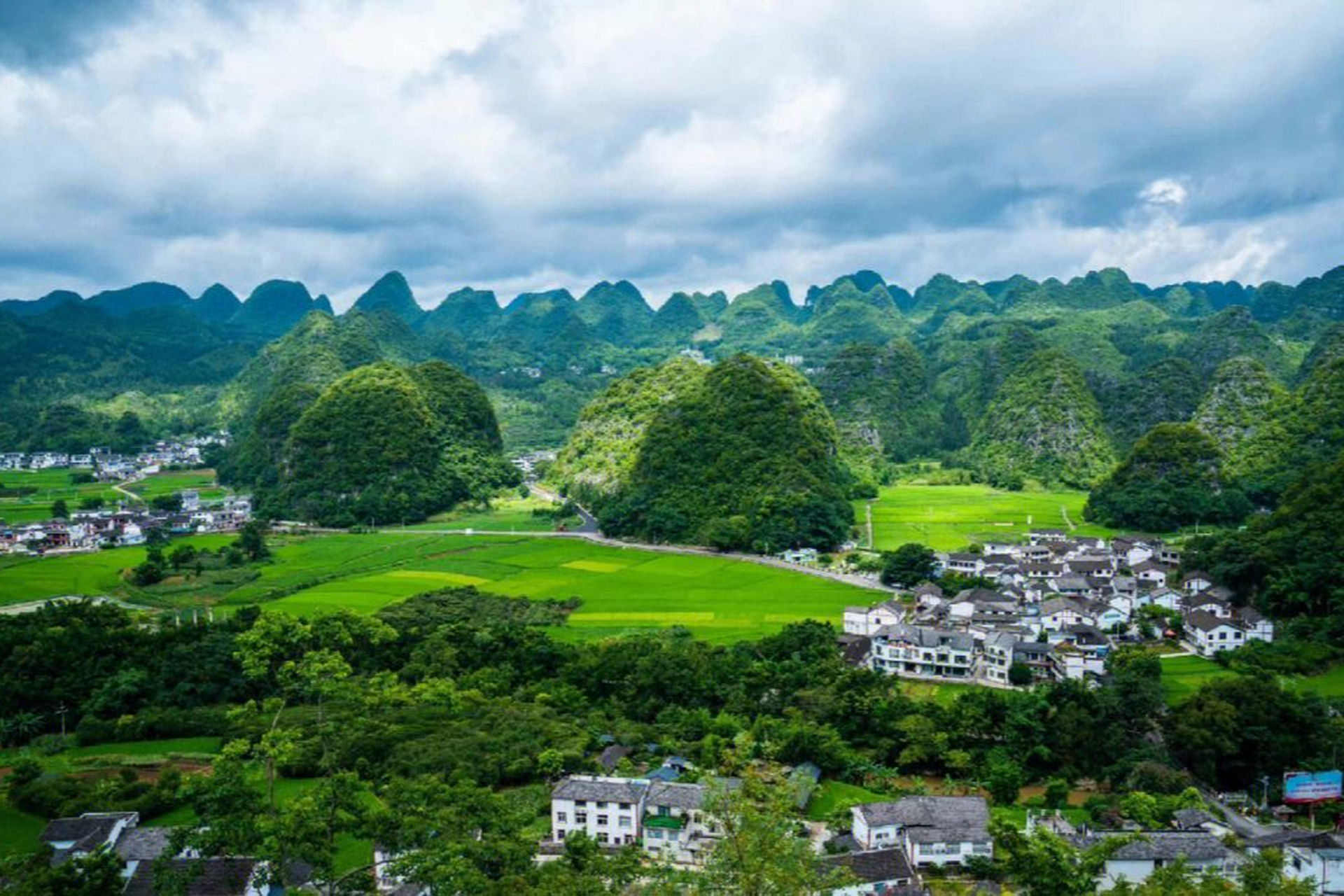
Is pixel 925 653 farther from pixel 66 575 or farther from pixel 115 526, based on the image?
pixel 115 526

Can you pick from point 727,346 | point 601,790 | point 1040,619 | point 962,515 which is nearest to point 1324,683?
point 1040,619

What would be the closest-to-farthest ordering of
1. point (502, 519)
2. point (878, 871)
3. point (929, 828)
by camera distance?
point (878, 871) → point (929, 828) → point (502, 519)

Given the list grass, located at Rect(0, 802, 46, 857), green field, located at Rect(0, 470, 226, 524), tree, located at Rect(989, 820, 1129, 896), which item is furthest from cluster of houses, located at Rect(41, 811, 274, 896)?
green field, located at Rect(0, 470, 226, 524)

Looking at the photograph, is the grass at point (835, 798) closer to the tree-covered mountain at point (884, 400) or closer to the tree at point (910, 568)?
the tree at point (910, 568)

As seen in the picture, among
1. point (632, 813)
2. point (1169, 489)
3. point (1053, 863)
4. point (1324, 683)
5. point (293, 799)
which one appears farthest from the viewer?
point (1169, 489)

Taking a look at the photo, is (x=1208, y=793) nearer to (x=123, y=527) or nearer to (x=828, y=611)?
(x=828, y=611)

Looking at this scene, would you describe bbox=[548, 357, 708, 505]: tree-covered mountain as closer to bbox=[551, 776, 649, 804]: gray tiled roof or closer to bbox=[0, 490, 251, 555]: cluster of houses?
bbox=[0, 490, 251, 555]: cluster of houses

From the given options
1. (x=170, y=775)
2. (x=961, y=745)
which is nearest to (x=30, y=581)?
(x=170, y=775)

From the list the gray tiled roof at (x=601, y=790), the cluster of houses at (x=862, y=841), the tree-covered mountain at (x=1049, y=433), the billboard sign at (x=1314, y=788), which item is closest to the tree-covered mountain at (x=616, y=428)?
the tree-covered mountain at (x=1049, y=433)
